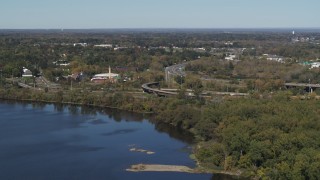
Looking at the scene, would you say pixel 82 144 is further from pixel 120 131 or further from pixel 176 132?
pixel 176 132

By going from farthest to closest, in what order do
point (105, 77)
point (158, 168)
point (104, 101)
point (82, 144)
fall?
point (105, 77)
point (104, 101)
point (82, 144)
point (158, 168)

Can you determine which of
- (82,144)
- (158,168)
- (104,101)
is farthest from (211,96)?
(158,168)

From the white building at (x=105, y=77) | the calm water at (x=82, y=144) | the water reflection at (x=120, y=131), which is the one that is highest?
the white building at (x=105, y=77)

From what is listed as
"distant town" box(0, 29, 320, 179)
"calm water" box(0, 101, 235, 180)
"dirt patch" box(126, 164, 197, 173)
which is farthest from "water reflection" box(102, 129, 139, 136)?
"dirt patch" box(126, 164, 197, 173)

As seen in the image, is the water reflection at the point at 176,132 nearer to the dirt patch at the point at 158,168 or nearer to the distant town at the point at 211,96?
the distant town at the point at 211,96

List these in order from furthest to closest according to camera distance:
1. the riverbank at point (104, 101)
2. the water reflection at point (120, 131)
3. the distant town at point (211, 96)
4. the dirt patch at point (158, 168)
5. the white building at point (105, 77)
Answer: the white building at point (105, 77) < the riverbank at point (104, 101) < the water reflection at point (120, 131) < the dirt patch at point (158, 168) < the distant town at point (211, 96)

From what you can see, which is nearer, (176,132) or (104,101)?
(176,132)

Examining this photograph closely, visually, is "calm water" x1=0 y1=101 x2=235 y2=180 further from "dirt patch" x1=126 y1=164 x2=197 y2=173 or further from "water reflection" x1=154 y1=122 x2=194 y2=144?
"dirt patch" x1=126 y1=164 x2=197 y2=173

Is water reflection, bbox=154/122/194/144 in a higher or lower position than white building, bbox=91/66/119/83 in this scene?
lower

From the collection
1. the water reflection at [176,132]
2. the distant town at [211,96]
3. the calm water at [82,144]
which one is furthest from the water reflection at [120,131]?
the distant town at [211,96]
